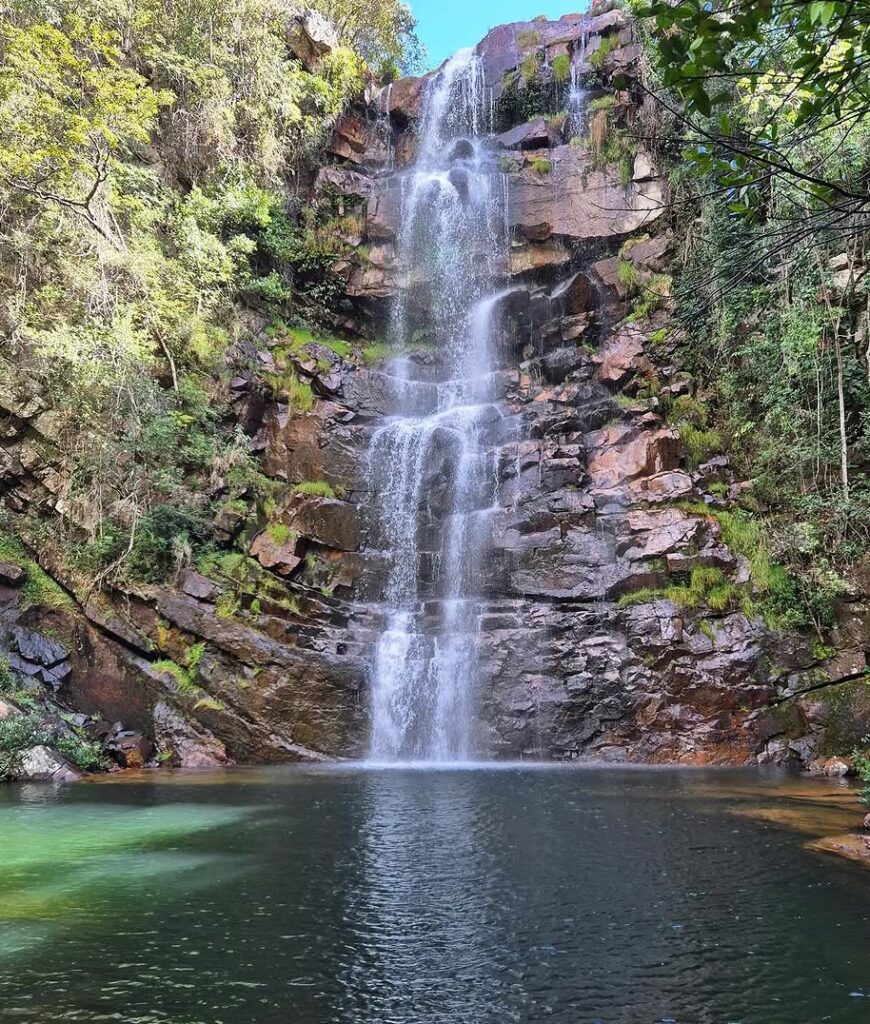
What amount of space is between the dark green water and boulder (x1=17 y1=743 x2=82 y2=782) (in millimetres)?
3076

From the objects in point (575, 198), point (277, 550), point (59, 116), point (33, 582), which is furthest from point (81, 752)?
point (575, 198)

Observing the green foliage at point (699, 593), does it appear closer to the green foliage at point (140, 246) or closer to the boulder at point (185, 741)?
the boulder at point (185, 741)

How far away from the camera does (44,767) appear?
39.6ft

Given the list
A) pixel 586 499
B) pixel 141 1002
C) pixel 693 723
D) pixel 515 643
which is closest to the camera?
pixel 141 1002

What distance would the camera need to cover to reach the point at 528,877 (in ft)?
19.8

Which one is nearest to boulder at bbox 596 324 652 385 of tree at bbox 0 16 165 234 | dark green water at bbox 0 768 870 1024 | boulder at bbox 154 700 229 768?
dark green water at bbox 0 768 870 1024

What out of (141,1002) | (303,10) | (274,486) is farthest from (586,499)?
(303,10)

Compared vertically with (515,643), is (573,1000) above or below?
below

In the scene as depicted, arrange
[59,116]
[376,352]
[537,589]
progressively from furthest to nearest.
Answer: [376,352], [537,589], [59,116]

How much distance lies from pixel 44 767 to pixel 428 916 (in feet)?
31.4

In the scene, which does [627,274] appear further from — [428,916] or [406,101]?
[428,916]

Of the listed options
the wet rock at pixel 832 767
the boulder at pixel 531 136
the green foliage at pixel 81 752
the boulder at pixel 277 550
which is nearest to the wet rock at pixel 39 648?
the green foliage at pixel 81 752

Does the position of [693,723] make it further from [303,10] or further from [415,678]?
[303,10]

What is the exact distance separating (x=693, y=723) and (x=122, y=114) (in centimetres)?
1757
